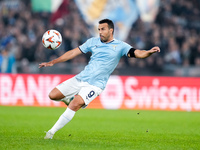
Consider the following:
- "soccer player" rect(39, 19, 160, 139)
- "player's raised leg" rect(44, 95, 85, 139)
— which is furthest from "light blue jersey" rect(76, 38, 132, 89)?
"player's raised leg" rect(44, 95, 85, 139)

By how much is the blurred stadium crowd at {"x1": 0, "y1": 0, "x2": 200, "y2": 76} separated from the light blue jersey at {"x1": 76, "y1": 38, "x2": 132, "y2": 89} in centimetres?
983

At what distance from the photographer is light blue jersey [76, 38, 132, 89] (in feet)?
27.5

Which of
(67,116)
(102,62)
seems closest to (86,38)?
(102,62)

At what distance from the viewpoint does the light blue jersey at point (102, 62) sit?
8375 millimetres

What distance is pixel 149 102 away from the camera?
58.7 feet

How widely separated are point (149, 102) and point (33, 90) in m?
4.82

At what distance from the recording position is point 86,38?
20.7 meters

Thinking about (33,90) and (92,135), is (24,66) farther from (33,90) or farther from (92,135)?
(92,135)

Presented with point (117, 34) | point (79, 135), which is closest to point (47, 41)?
point (79, 135)

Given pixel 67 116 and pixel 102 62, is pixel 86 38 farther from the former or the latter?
pixel 67 116

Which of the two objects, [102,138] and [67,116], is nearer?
[67,116]

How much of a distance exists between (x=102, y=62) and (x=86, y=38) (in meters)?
12.3

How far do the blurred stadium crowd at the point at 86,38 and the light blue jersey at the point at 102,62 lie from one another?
387 inches

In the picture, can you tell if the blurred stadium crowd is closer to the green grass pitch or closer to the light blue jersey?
the green grass pitch
